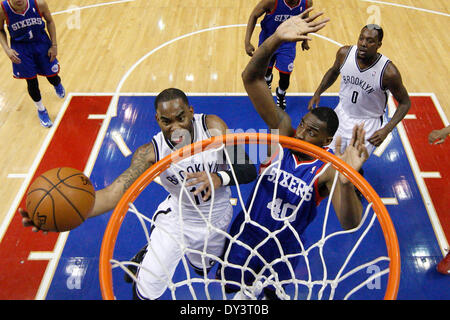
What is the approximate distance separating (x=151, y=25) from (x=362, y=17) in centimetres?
397

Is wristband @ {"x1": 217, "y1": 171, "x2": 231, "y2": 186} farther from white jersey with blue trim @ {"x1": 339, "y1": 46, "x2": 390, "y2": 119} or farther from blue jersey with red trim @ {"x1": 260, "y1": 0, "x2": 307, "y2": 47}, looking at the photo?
blue jersey with red trim @ {"x1": 260, "y1": 0, "x2": 307, "y2": 47}

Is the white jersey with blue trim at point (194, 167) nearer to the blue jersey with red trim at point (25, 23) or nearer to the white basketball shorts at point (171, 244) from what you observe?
the white basketball shorts at point (171, 244)

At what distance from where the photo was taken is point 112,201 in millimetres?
2375

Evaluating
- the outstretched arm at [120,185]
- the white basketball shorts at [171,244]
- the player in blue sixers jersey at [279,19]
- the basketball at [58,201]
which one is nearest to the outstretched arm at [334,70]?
the player in blue sixers jersey at [279,19]

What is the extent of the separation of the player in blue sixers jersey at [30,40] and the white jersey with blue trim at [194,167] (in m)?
2.71

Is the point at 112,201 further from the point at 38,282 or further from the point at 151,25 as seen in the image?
the point at 151,25

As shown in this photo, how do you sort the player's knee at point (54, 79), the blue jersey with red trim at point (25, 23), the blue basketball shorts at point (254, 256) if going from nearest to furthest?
1. the blue basketball shorts at point (254, 256)
2. the blue jersey with red trim at point (25, 23)
3. the player's knee at point (54, 79)

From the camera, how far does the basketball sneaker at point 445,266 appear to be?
3.19 meters

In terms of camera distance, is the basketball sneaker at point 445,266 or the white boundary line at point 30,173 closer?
the basketball sneaker at point 445,266

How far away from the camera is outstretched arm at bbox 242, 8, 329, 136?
1.85 m

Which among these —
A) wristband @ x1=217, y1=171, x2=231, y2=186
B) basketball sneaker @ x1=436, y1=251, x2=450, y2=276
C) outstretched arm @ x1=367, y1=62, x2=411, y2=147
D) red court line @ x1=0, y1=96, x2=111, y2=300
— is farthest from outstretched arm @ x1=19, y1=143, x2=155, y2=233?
basketball sneaker @ x1=436, y1=251, x2=450, y2=276

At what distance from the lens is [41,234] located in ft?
11.9

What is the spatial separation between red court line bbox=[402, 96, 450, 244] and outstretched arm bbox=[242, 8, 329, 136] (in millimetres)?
→ 2511
